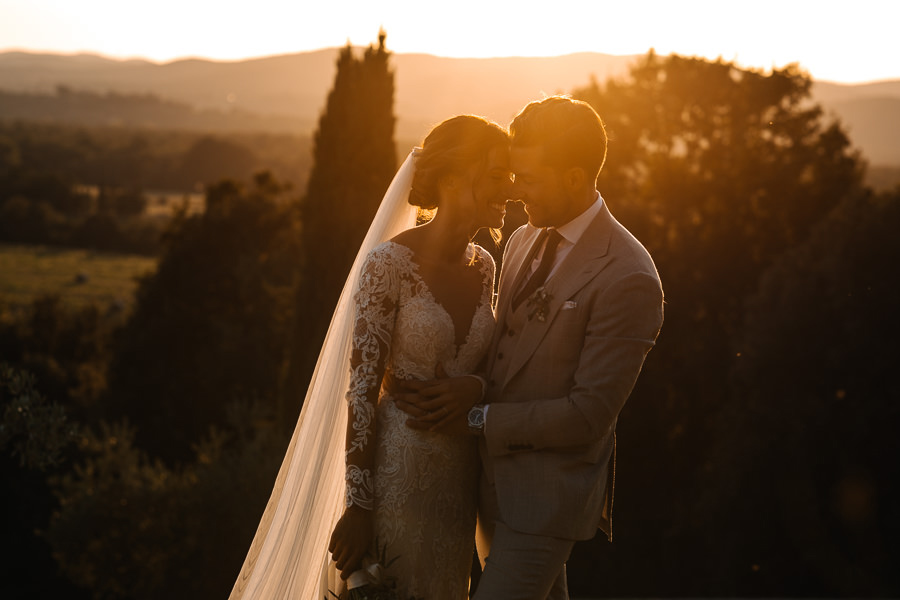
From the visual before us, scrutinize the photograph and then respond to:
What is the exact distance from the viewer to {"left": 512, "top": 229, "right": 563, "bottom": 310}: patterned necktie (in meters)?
3.19

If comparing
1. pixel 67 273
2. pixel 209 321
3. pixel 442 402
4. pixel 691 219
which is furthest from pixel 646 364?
pixel 67 273

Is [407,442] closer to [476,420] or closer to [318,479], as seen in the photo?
[476,420]

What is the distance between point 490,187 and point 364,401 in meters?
0.96

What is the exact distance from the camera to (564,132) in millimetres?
2992

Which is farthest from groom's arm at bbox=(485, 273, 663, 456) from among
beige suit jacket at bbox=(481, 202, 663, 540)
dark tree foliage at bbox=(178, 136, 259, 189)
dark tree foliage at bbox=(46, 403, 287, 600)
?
dark tree foliage at bbox=(178, 136, 259, 189)

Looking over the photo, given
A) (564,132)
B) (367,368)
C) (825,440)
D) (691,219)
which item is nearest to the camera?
(564,132)

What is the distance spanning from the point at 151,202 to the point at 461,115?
155 feet

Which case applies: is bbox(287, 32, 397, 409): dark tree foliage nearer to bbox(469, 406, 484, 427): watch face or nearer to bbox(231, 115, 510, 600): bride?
bbox(231, 115, 510, 600): bride

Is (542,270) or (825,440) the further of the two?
(825,440)

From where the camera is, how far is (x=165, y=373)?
22.8 m

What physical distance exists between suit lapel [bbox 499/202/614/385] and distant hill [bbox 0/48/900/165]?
2.32 feet

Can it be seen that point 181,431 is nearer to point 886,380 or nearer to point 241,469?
point 241,469

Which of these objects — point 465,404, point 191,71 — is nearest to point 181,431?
point 465,404

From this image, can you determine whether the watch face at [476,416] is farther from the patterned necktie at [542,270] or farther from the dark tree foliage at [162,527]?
the dark tree foliage at [162,527]
